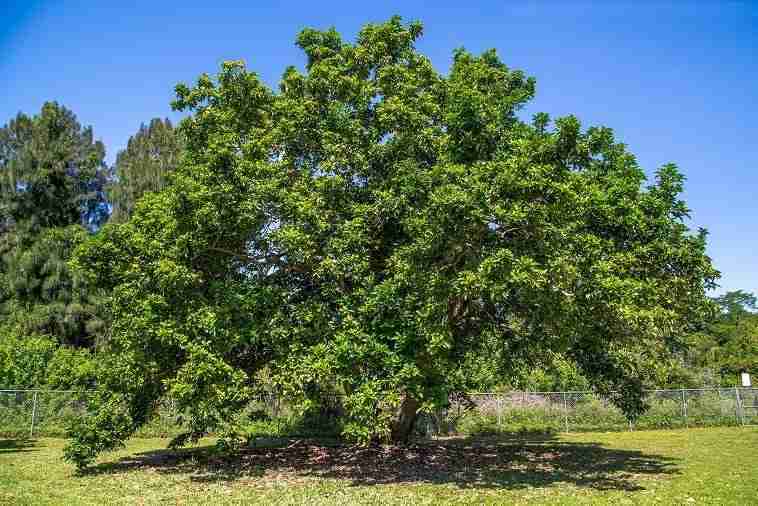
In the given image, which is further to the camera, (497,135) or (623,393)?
(623,393)

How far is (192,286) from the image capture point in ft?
46.9

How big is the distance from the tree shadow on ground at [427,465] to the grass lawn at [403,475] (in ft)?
0.10

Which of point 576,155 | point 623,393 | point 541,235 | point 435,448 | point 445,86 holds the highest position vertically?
point 445,86

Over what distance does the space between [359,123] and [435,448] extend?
11959mm

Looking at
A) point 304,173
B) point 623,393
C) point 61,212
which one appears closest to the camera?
point 304,173

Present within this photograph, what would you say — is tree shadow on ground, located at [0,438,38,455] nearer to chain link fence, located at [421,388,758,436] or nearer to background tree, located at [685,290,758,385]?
chain link fence, located at [421,388,758,436]

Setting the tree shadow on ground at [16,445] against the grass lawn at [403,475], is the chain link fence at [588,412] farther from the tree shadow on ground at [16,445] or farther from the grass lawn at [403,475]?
the tree shadow on ground at [16,445]

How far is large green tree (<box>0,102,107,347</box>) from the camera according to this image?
3781 centimetres

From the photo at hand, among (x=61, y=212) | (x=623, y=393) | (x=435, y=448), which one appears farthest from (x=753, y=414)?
(x=61, y=212)

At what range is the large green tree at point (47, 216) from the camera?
37.8 meters

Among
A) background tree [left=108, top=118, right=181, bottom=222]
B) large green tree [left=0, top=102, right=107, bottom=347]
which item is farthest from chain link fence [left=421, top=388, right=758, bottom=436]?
large green tree [left=0, top=102, right=107, bottom=347]

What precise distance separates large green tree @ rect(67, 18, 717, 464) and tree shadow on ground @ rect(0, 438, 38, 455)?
6.90 metres

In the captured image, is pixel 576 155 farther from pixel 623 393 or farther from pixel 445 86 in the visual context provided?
pixel 623 393

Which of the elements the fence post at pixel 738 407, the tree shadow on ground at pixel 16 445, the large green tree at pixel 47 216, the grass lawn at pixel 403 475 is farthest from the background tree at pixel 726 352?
the large green tree at pixel 47 216
